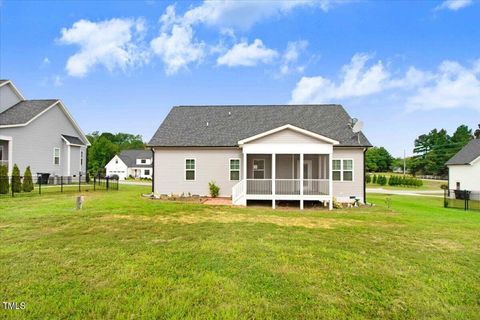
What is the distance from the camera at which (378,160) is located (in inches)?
3130

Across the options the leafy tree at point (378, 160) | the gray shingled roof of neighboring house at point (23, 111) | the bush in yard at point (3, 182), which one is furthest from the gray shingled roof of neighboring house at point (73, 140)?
the leafy tree at point (378, 160)

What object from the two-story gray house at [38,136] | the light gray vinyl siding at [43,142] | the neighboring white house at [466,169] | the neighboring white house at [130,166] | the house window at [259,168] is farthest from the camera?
the neighboring white house at [130,166]

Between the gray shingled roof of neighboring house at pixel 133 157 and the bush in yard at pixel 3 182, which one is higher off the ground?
the gray shingled roof of neighboring house at pixel 133 157

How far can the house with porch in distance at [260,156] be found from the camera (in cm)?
1406

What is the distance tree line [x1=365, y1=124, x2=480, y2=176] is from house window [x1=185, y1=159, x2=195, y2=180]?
64.5m

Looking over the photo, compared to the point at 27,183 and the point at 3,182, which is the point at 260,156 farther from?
the point at 3,182

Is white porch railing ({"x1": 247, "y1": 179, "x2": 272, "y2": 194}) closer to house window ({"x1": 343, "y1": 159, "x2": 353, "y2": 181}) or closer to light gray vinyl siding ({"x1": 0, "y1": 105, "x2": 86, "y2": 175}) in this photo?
house window ({"x1": 343, "y1": 159, "x2": 353, "y2": 181})

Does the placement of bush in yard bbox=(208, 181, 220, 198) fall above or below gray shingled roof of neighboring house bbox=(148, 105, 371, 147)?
below

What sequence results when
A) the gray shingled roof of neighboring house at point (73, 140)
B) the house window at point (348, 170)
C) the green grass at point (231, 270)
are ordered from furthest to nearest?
the gray shingled roof of neighboring house at point (73, 140)
the house window at point (348, 170)
the green grass at point (231, 270)

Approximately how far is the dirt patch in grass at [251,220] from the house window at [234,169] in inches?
232

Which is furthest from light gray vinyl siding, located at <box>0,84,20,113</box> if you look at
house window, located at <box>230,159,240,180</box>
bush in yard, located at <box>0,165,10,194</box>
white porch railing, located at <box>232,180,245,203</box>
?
white porch railing, located at <box>232,180,245,203</box>

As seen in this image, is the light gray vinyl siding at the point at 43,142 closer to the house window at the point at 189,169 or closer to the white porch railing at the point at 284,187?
the house window at the point at 189,169

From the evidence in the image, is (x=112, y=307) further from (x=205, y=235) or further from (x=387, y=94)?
(x=387, y=94)

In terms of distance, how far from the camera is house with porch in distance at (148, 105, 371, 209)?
14062 millimetres
